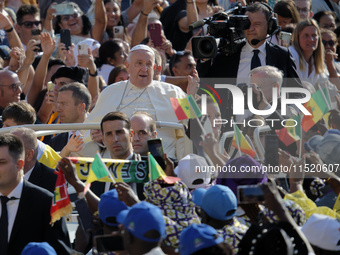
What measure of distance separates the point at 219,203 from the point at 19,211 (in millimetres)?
1557

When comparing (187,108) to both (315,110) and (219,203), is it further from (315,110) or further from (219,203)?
(219,203)

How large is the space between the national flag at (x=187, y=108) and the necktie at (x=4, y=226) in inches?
70.2

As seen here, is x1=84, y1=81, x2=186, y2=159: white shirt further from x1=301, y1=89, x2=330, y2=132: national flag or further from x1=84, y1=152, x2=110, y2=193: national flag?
x1=84, y1=152, x2=110, y2=193: national flag

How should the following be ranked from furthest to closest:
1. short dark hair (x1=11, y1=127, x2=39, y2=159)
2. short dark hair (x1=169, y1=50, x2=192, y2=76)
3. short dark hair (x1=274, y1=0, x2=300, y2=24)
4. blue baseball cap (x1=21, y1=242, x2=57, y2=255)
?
1. short dark hair (x1=274, y1=0, x2=300, y2=24)
2. short dark hair (x1=169, y1=50, x2=192, y2=76)
3. short dark hair (x1=11, y1=127, x2=39, y2=159)
4. blue baseball cap (x1=21, y1=242, x2=57, y2=255)

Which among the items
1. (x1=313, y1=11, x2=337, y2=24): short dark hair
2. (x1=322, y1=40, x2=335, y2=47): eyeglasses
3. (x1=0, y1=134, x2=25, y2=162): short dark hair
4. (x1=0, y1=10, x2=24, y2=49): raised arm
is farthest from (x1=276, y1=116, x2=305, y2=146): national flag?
(x1=313, y1=11, x2=337, y2=24): short dark hair

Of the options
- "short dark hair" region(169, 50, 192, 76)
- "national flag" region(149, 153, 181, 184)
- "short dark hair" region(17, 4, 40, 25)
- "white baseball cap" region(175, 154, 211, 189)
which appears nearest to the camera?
"national flag" region(149, 153, 181, 184)

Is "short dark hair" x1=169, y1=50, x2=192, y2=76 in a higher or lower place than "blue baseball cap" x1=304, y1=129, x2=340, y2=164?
higher

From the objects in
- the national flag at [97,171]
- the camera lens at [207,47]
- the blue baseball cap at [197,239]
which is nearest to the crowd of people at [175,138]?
the blue baseball cap at [197,239]

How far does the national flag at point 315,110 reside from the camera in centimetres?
673

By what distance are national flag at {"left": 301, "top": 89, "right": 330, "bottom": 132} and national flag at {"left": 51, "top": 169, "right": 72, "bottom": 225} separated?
7.50 feet

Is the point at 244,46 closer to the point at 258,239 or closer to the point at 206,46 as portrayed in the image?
the point at 206,46

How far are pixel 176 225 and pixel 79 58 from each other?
447 centimetres

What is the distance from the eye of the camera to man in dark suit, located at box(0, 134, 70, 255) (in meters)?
5.56

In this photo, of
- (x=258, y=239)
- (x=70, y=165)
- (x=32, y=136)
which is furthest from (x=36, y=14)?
(x=258, y=239)
